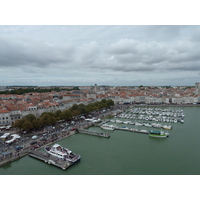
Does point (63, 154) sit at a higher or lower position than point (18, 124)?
lower

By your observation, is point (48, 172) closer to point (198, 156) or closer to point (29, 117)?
point (29, 117)

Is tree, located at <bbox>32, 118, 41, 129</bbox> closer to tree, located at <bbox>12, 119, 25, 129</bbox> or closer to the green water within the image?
tree, located at <bbox>12, 119, 25, 129</bbox>

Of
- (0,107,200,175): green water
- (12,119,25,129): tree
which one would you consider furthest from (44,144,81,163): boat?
(12,119,25,129): tree

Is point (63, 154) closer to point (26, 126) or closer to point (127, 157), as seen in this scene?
point (127, 157)

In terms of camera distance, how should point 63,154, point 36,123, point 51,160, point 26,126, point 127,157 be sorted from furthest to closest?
point 36,123
point 26,126
point 127,157
point 63,154
point 51,160

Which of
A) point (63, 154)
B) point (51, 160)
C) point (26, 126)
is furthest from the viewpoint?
point (26, 126)

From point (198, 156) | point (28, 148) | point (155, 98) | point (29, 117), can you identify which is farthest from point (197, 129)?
point (155, 98)

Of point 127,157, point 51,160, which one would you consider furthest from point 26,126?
point 127,157
